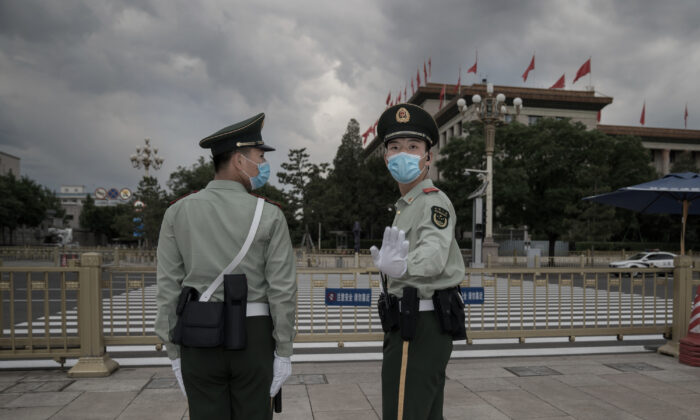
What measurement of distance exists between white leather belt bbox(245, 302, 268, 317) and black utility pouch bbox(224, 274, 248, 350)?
0.23 ft

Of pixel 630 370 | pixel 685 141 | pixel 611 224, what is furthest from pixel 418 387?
pixel 685 141

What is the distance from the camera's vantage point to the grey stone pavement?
13.2 ft

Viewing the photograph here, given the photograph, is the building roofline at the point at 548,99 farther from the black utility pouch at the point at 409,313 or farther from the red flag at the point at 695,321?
the black utility pouch at the point at 409,313

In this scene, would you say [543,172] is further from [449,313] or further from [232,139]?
[232,139]

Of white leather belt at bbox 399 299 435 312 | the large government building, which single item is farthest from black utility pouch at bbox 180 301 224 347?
the large government building

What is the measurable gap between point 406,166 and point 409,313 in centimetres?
81

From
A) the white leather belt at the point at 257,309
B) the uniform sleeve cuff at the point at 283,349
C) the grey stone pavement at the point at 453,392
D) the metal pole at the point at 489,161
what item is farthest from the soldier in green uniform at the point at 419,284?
the metal pole at the point at 489,161

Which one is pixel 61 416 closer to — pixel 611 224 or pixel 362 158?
pixel 611 224

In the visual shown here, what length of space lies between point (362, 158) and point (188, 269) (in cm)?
5150

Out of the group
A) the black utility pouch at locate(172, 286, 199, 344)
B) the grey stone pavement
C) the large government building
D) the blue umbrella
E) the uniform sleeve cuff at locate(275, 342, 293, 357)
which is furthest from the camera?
the large government building

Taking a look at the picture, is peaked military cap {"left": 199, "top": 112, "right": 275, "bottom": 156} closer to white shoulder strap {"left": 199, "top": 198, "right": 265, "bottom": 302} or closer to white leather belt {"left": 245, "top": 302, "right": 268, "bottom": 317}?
white shoulder strap {"left": 199, "top": 198, "right": 265, "bottom": 302}

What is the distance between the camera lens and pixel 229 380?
2.22 meters

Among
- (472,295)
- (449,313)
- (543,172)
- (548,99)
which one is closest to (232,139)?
(449,313)

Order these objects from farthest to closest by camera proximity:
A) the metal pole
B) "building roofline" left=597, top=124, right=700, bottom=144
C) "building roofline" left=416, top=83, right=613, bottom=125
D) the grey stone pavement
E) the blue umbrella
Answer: "building roofline" left=597, top=124, right=700, bottom=144 < "building roofline" left=416, top=83, right=613, bottom=125 < the metal pole < the blue umbrella < the grey stone pavement
